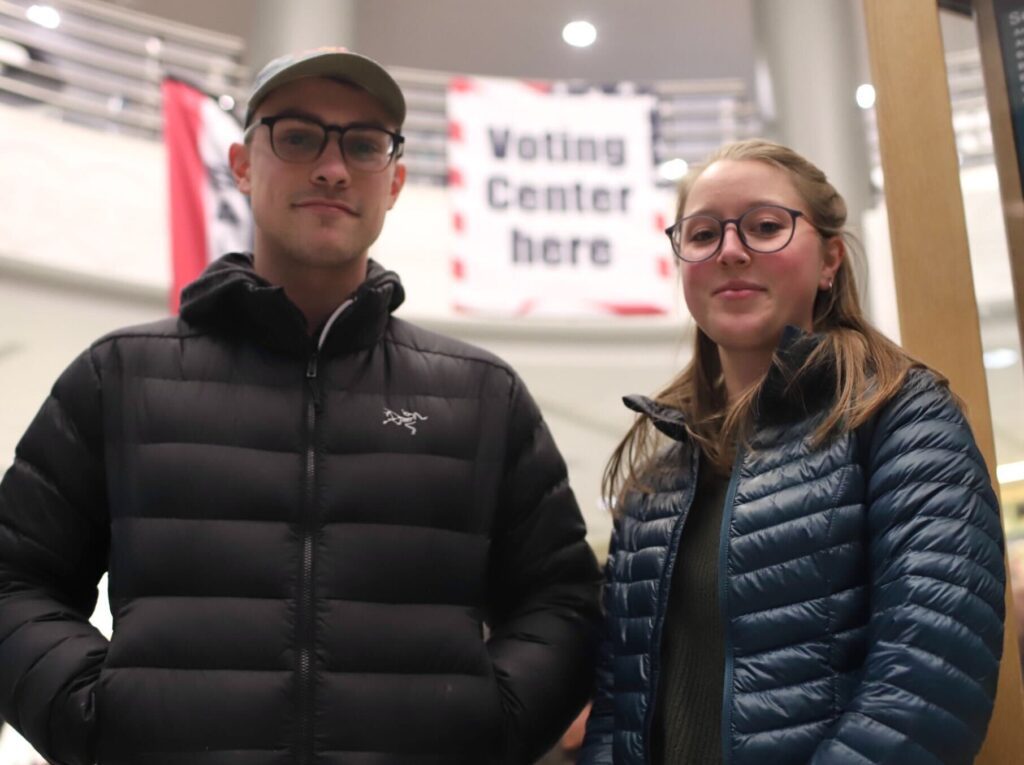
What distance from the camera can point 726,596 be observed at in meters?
1.76

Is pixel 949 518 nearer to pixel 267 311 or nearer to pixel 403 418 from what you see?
pixel 403 418

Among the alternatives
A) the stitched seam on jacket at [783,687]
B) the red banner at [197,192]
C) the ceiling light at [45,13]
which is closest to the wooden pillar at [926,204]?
the stitched seam on jacket at [783,687]

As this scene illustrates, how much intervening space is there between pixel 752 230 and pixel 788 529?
54 cm

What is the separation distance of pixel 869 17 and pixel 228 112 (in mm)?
5015

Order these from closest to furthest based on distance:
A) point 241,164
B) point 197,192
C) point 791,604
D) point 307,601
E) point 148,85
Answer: point 791,604
point 307,601
point 241,164
point 197,192
point 148,85

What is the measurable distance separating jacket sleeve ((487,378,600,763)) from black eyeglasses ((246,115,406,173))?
52cm

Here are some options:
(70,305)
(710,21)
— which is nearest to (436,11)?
(710,21)

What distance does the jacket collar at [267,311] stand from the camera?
2146 millimetres

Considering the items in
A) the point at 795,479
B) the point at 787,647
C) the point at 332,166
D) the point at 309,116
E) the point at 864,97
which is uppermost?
the point at 864,97

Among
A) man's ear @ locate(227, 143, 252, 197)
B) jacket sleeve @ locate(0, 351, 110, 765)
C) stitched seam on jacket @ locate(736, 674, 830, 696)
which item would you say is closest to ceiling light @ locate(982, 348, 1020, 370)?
stitched seam on jacket @ locate(736, 674, 830, 696)

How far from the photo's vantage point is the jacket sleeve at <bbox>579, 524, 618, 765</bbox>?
200 centimetres

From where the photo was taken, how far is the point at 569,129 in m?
7.36

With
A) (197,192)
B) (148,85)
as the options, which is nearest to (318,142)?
(197,192)

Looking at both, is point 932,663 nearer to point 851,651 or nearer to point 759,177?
point 851,651
